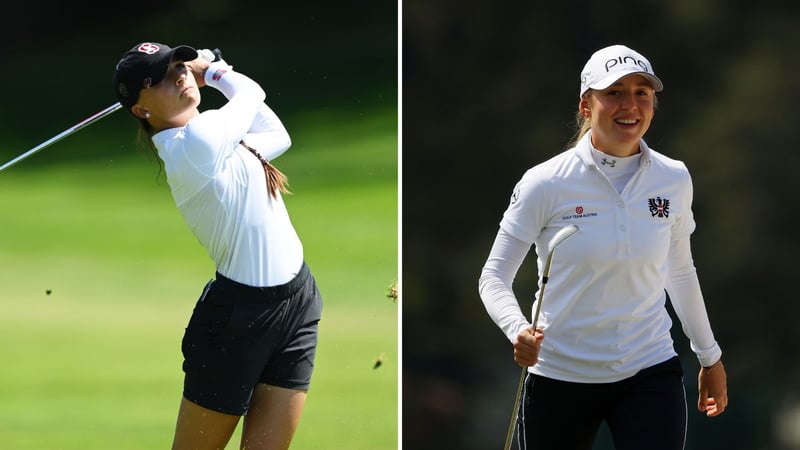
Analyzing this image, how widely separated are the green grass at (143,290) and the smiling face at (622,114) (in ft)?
4.51

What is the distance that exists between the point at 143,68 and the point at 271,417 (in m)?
1.05

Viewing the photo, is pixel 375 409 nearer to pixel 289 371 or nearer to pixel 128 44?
pixel 289 371

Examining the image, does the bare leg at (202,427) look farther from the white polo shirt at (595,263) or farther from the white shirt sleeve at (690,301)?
the white shirt sleeve at (690,301)

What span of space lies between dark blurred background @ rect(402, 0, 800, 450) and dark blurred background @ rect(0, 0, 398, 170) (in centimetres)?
16

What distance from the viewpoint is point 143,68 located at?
140 inches

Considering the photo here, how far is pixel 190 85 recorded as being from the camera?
3600 mm

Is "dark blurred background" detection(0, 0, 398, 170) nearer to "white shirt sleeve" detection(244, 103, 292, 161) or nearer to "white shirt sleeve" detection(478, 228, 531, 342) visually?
"white shirt sleeve" detection(244, 103, 292, 161)

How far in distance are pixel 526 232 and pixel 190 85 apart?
3.51 ft

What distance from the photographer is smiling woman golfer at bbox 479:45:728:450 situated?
3172 millimetres

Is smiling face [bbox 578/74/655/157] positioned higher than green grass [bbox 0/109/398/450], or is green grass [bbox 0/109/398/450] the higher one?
smiling face [bbox 578/74/655/157]

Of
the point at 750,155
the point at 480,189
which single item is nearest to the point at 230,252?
the point at 480,189

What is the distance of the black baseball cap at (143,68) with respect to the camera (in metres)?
3.55

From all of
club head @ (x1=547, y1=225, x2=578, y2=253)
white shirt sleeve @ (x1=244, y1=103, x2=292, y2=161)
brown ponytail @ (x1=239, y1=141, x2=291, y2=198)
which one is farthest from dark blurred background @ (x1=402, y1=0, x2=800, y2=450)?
club head @ (x1=547, y1=225, x2=578, y2=253)

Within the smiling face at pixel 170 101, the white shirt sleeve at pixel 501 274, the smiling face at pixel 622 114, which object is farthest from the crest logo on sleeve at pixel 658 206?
the smiling face at pixel 170 101
